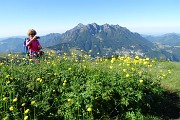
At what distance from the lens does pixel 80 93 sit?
25.6 ft

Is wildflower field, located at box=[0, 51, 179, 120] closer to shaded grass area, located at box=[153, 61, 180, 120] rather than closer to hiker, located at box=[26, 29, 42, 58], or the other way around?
shaded grass area, located at box=[153, 61, 180, 120]

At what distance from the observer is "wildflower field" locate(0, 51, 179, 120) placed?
7.62 metres

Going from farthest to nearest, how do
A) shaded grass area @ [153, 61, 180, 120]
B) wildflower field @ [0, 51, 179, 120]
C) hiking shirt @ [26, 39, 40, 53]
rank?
1. hiking shirt @ [26, 39, 40, 53]
2. shaded grass area @ [153, 61, 180, 120]
3. wildflower field @ [0, 51, 179, 120]

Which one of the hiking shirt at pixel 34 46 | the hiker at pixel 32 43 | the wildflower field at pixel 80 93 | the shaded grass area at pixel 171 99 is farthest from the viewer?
the hiking shirt at pixel 34 46

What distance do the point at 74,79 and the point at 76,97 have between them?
1.42 m

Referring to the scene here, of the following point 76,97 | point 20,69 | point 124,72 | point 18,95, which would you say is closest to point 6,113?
point 18,95

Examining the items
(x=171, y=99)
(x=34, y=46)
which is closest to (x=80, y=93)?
(x=171, y=99)

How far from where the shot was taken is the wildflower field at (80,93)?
25.0 feet

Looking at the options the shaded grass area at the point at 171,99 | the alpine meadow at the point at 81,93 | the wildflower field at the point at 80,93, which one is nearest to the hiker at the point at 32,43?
the alpine meadow at the point at 81,93

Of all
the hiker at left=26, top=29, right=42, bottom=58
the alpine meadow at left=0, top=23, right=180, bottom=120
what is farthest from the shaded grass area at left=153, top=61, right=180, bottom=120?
the hiker at left=26, top=29, right=42, bottom=58

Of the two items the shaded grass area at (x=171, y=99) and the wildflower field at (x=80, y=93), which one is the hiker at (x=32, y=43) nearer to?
the wildflower field at (x=80, y=93)

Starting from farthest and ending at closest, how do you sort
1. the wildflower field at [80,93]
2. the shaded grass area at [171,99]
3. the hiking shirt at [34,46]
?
the hiking shirt at [34,46], the shaded grass area at [171,99], the wildflower field at [80,93]

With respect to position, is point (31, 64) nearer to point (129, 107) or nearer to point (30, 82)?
point (30, 82)

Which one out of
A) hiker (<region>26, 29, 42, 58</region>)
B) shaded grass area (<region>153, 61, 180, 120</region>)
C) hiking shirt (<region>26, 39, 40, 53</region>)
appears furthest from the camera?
hiking shirt (<region>26, 39, 40, 53</region>)
